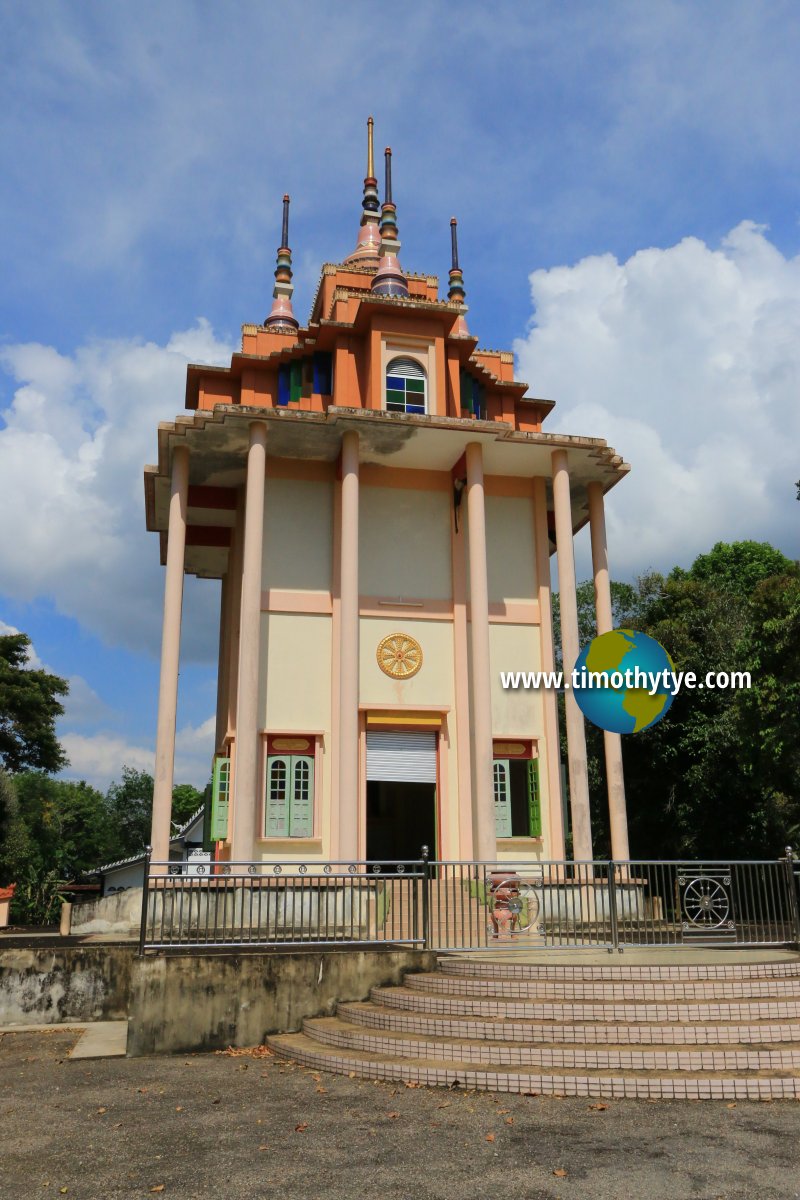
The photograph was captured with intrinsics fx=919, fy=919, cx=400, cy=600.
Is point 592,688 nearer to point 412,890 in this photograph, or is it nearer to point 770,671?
point 770,671

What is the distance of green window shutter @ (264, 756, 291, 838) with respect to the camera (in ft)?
52.1

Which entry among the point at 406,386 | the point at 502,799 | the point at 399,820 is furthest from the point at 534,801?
the point at 406,386

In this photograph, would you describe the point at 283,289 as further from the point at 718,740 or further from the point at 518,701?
the point at 718,740

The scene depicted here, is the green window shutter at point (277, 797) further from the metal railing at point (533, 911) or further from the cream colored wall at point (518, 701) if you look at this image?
the metal railing at point (533, 911)

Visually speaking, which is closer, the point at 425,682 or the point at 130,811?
the point at 425,682

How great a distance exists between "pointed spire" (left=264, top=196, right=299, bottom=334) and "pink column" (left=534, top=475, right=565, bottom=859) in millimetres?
8078

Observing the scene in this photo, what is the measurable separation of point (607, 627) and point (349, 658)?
218 inches

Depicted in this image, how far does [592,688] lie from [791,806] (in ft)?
22.5

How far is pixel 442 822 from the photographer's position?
16.8 meters

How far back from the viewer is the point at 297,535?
17656 mm

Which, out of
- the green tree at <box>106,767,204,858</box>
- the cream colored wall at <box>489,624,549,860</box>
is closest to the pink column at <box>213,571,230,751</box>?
the cream colored wall at <box>489,624,549,860</box>

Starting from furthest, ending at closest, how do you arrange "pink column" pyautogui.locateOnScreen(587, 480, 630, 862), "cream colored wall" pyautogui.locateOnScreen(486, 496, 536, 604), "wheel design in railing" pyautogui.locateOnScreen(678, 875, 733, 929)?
"cream colored wall" pyautogui.locateOnScreen(486, 496, 536, 604) → "pink column" pyautogui.locateOnScreen(587, 480, 630, 862) → "wheel design in railing" pyautogui.locateOnScreen(678, 875, 733, 929)

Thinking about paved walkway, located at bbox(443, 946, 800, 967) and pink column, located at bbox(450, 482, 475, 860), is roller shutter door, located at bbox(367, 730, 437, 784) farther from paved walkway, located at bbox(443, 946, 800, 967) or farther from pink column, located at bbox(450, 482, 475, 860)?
paved walkway, located at bbox(443, 946, 800, 967)

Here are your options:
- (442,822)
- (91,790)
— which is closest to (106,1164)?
(442,822)
